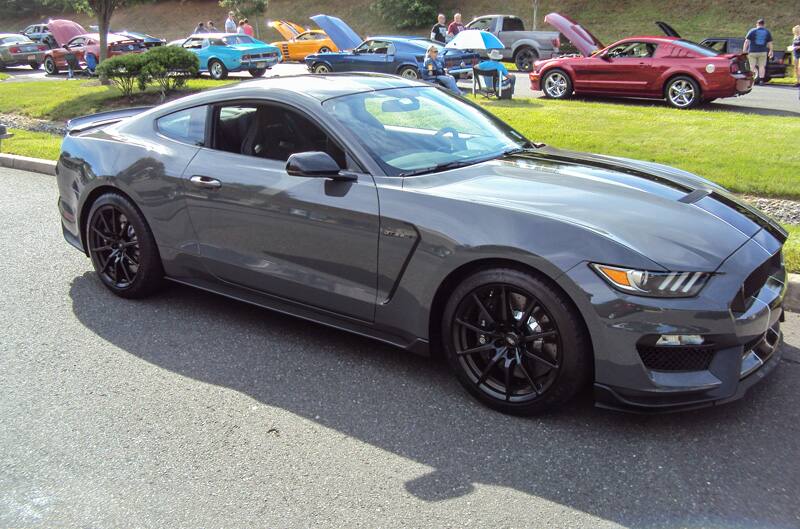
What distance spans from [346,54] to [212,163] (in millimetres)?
17120

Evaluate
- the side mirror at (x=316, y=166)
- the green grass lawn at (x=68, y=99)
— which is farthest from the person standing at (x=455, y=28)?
the side mirror at (x=316, y=166)

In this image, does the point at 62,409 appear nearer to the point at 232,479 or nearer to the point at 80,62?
the point at 232,479

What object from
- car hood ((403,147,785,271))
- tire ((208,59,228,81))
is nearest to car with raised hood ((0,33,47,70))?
tire ((208,59,228,81))

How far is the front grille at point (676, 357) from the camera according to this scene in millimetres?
3201

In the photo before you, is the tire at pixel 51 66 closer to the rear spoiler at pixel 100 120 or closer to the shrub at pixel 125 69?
the shrub at pixel 125 69

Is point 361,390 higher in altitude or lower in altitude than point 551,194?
lower

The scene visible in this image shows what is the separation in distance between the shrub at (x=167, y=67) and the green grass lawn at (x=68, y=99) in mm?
298

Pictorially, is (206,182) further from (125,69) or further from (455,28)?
(455,28)

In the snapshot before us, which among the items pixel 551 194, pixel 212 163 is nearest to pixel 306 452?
pixel 551 194

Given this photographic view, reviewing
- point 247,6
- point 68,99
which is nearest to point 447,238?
point 68,99

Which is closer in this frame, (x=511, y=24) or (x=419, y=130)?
(x=419, y=130)

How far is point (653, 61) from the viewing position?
14.9 meters

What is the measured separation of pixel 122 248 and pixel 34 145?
743 cm

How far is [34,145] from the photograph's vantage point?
447 inches
